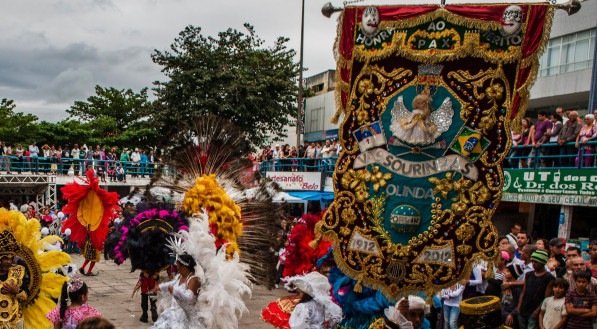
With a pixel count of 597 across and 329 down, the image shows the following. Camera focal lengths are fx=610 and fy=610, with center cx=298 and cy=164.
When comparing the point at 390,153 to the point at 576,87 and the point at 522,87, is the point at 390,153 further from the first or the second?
the point at 576,87

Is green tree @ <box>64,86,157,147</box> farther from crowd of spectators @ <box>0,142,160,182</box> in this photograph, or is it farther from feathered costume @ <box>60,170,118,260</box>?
feathered costume @ <box>60,170,118,260</box>

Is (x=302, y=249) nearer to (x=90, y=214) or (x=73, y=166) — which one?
(x=90, y=214)

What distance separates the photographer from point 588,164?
404 inches

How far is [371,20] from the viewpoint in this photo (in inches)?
198

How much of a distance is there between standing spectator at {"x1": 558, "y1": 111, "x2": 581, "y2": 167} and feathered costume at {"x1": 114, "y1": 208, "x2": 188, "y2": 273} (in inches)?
257

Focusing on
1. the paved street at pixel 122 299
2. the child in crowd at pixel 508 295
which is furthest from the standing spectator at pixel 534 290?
the paved street at pixel 122 299

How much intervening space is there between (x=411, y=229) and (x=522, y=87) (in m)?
1.40

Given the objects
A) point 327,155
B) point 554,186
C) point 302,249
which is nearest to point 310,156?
point 327,155

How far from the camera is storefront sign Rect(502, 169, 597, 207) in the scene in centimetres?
998

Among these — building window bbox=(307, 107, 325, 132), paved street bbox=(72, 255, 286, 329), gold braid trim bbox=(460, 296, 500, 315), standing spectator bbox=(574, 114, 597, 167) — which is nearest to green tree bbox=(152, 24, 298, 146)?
building window bbox=(307, 107, 325, 132)

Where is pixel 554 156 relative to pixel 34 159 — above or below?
above

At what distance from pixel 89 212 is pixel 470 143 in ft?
31.9

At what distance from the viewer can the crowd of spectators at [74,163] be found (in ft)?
79.4

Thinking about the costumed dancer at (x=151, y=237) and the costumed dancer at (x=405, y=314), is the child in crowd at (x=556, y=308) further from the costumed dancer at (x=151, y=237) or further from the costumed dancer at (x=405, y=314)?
the costumed dancer at (x=151, y=237)
